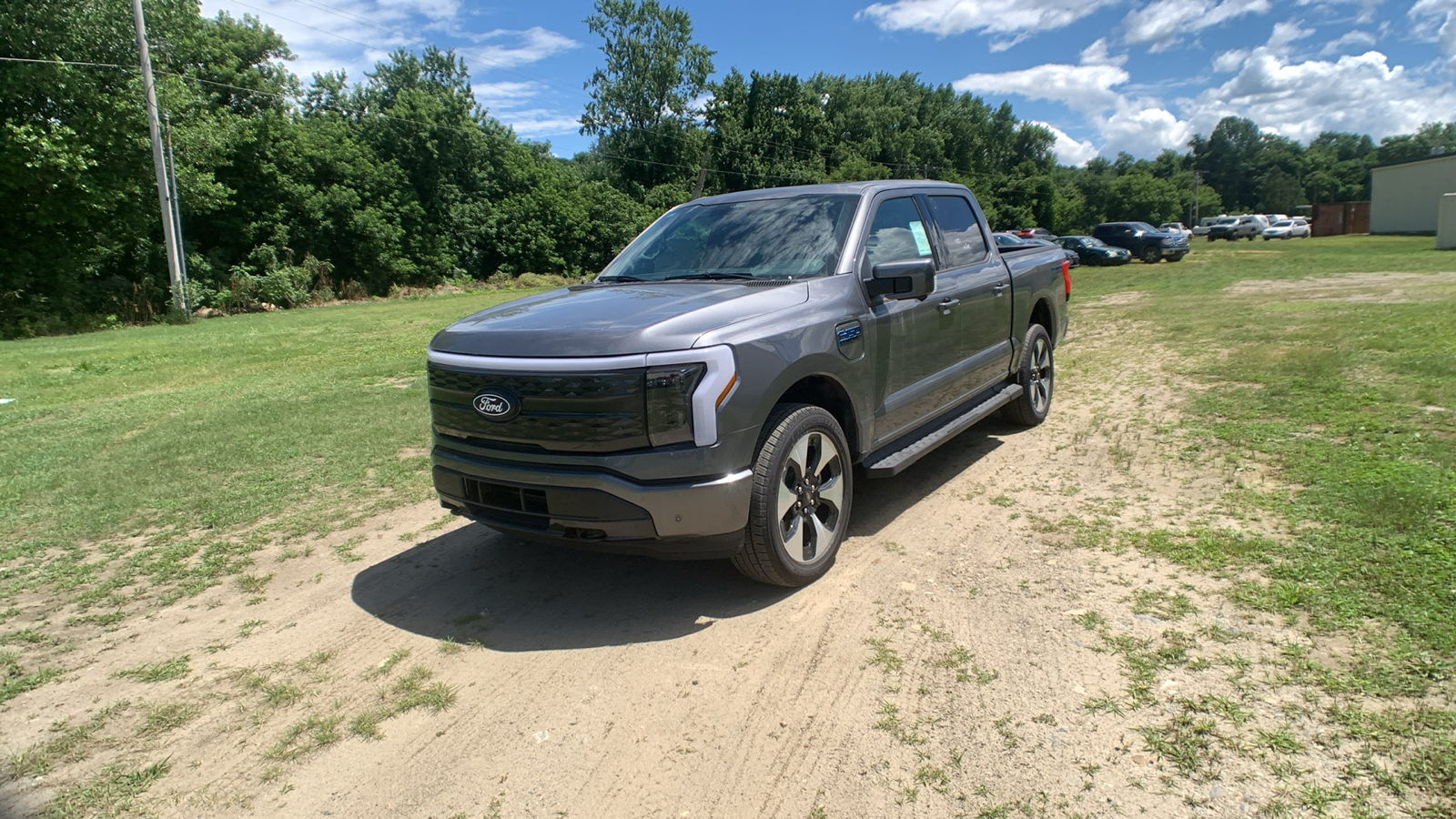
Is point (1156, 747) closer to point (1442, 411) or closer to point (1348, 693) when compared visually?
point (1348, 693)

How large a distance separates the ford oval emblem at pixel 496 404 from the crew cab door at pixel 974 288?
284cm

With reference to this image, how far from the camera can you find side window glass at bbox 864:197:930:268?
4.71 meters

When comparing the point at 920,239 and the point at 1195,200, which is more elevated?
the point at 1195,200

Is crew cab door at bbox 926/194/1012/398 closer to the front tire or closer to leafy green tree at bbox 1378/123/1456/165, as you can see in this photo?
the front tire

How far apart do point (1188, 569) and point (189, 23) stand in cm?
3592

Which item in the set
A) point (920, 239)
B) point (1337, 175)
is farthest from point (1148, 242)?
point (1337, 175)

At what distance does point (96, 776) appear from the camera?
2.71 metres

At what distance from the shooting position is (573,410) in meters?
3.43

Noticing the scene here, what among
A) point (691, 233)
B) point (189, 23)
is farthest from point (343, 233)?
point (691, 233)

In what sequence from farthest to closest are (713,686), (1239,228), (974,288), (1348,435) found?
(1239,228)
(1348,435)
(974,288)
(713,686)

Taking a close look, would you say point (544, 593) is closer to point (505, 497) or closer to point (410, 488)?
point (505, 497)

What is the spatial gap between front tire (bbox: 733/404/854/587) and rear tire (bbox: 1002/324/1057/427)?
294cm

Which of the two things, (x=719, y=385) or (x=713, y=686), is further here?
(x=719, y=385)

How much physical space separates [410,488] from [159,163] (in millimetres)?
23487
